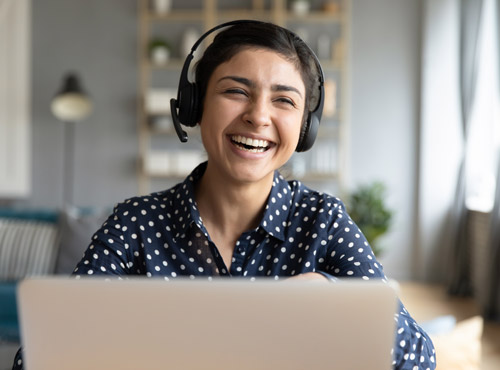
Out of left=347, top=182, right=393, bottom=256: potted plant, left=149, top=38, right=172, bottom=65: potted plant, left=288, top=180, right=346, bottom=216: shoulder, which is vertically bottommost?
left=347, top=182, right=393, bottom=256: potted plant

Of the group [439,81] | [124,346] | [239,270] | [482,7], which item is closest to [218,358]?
[124,346]

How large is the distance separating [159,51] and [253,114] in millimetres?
5449

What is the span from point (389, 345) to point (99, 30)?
6.60 meters

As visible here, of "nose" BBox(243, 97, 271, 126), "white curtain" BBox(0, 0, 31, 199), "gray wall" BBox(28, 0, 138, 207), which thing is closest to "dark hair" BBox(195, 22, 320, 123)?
"nose" BBox(243, 97, 271, 126)

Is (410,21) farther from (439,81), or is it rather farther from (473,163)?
(473,163)

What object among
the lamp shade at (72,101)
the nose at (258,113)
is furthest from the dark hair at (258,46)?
the lamp shade at (72,101)

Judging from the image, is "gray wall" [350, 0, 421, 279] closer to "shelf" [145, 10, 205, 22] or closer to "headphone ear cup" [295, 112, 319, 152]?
"shelf" [145, 10, 205, 22]

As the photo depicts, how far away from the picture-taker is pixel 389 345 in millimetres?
711

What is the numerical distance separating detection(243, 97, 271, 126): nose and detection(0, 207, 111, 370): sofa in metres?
2.60

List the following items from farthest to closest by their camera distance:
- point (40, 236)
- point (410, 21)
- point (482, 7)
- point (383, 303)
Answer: point (410, 21) → point (482, 7) → point (40, 236) → point (383, 303)

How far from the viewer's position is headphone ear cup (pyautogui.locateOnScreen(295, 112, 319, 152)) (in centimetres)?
151

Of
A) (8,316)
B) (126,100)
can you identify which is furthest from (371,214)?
(8,316)

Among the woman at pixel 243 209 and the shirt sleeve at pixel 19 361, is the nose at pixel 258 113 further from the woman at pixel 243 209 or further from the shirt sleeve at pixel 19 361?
the shirt sleeve at pixel 19 361

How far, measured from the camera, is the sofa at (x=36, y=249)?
Answer: 12.2ft
